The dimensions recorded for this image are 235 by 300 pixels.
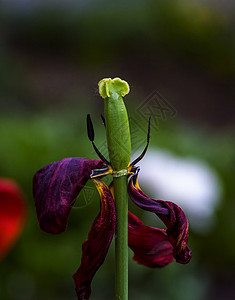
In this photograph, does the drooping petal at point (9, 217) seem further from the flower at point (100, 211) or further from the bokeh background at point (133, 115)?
the flower at point (100, 211)

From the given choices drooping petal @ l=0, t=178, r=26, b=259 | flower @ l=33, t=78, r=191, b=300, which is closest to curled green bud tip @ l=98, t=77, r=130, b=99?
flower @ l=33, t=78, r=191, b=300

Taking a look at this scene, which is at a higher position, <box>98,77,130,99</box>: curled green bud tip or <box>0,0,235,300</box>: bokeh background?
<box>98,77,130,99</box>: curled green bud tip

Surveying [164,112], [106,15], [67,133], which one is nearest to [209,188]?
[67,133]

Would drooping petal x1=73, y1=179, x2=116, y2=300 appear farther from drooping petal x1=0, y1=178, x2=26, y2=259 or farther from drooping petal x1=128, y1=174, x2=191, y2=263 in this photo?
drooping petal x1=0, y1=178, x2=26, y2=259

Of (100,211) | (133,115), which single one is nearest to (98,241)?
(100,211)

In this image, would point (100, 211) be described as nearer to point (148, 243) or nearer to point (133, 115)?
point (148, 243)

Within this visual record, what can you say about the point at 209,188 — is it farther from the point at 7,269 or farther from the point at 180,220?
the point at 180,220
